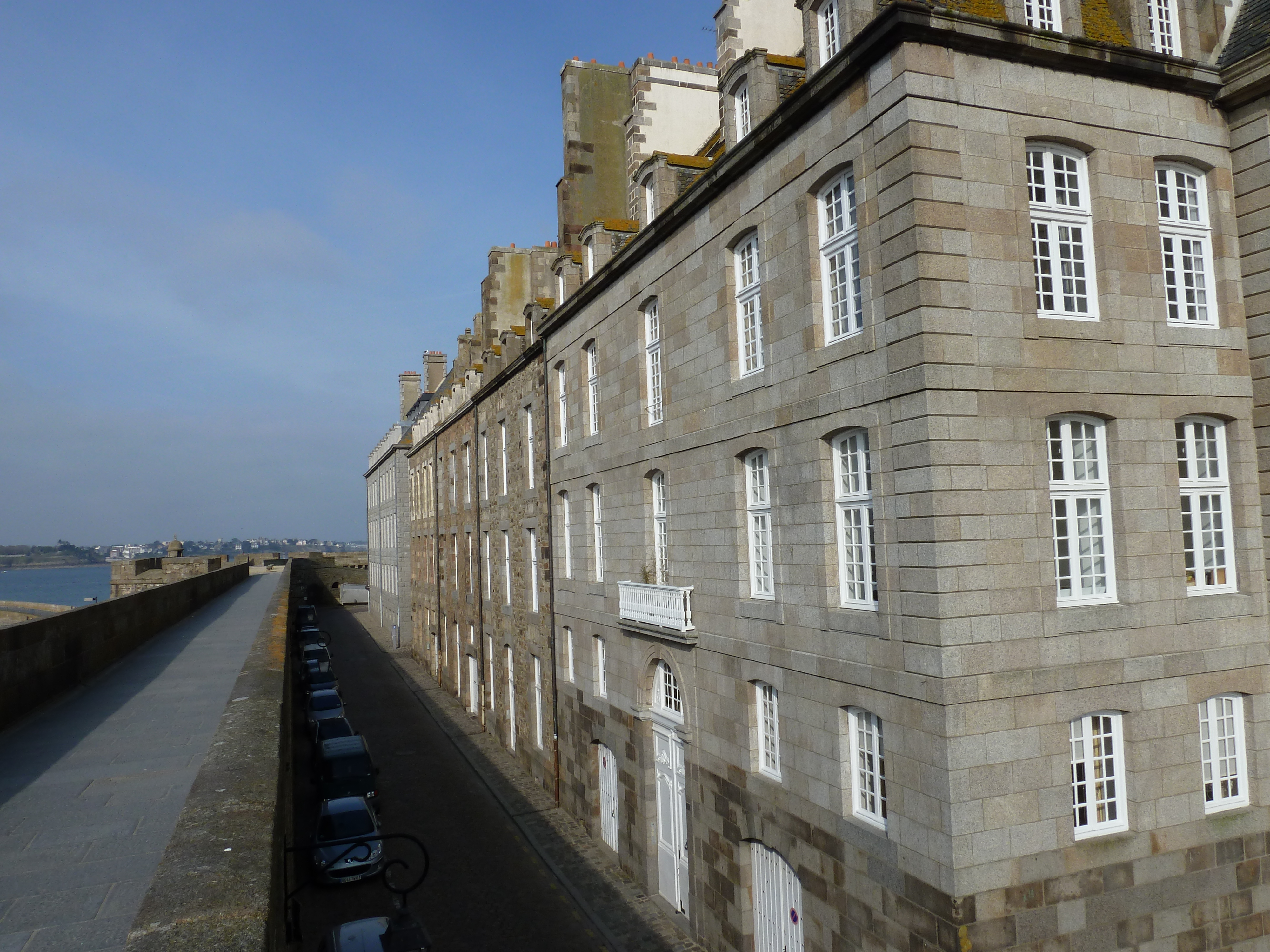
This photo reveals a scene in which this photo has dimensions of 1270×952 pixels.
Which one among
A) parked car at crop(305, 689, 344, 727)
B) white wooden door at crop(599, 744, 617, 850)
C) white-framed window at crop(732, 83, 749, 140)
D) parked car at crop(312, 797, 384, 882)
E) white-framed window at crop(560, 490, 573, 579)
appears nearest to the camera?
white-framed window at crop(732, 83, 749, 140)

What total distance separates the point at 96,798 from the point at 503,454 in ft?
69.1

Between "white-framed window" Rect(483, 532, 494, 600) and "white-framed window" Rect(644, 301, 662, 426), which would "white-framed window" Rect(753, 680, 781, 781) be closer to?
"white-framed window" Rect(644, 301, 662, 426)

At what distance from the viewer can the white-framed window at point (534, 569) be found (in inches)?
972

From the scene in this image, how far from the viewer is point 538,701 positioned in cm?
2489

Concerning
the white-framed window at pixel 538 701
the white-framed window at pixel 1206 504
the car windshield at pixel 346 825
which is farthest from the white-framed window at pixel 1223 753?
the white-framed window at pixel 538 701

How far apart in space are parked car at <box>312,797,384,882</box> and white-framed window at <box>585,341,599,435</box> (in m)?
9.88

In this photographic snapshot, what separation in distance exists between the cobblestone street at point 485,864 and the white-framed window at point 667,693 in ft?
12.6

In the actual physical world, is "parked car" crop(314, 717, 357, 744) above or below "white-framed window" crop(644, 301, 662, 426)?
below

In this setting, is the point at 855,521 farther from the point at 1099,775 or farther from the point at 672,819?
the point at 672,819

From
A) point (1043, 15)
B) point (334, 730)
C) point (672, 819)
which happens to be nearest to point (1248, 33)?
point (1043, 15)

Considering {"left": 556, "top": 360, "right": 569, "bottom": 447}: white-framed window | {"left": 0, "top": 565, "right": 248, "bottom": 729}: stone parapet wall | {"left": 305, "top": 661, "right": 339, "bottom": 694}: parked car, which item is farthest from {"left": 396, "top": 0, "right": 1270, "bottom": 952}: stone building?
{"left": 305, "top": 661, "right": 339, "bottom": 694}: parked car

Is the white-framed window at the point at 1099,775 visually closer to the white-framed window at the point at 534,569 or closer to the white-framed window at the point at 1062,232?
the white-framed window at the point at 1062,232

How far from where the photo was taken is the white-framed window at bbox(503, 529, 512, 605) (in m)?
27.5

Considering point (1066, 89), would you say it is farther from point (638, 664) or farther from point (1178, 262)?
point (638, 664)
